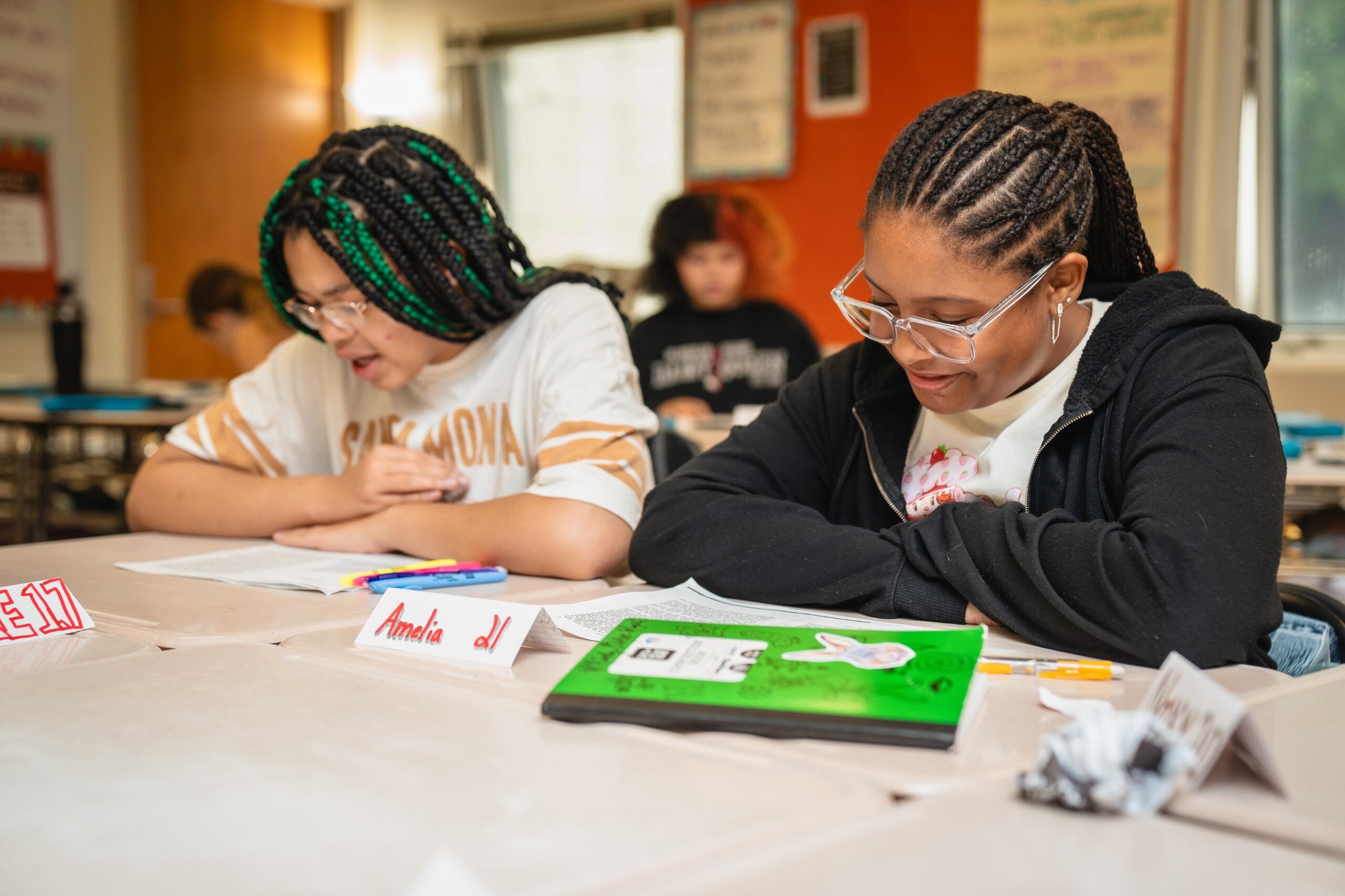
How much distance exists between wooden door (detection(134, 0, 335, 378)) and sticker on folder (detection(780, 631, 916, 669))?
A: 5.53 m

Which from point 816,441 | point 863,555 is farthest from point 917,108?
point 863,555

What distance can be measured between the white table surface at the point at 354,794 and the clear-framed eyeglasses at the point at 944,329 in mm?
502

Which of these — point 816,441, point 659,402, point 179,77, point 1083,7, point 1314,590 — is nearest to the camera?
point 1314,590

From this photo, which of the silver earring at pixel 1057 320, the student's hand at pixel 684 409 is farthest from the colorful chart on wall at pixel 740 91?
the silver earring at pixel 1057 320

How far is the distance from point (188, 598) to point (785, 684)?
2.16ft

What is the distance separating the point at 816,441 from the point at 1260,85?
3.11 metres

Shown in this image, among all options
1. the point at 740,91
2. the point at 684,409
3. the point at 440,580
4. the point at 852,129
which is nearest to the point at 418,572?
the point at 440,580

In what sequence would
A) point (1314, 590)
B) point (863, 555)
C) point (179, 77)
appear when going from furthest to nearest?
point (179, 77) < point (1314, 590) < point (863, 555)

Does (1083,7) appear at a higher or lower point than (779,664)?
higher

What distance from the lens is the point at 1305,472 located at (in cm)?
207

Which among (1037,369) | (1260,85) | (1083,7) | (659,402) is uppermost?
(1083,7)

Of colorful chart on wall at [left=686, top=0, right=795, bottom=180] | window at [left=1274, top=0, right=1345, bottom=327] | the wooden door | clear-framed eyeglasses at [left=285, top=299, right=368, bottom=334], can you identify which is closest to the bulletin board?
the wooden door

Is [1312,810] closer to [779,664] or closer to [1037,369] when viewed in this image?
[779,664]

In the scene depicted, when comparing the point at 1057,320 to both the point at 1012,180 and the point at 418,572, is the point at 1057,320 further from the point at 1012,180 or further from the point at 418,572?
the point at 418,572
